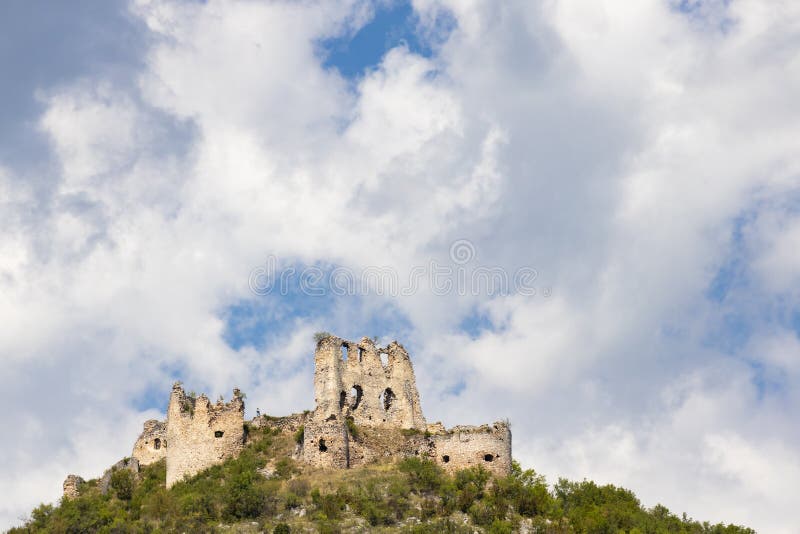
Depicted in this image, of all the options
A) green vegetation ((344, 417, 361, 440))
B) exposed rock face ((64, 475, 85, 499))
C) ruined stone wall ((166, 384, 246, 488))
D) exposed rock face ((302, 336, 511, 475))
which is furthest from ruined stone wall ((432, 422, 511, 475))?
exposed rock face ((64, 475, 85, 499))

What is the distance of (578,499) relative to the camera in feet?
237

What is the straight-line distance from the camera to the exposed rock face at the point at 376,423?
7219 cm

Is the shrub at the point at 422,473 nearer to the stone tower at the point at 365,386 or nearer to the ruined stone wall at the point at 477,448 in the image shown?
the ruined stone wall at the point at 477,448

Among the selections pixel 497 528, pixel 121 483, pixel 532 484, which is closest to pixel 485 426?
pixel 532 484

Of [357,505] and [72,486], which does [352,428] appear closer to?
[357,505]

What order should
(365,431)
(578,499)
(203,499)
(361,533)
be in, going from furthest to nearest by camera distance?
(365,431), (578,499), (203,499), (361,533)

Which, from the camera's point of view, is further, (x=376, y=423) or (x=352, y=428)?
(x=376, y=423)

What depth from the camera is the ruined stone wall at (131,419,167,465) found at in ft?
260

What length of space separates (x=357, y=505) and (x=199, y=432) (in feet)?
48.0

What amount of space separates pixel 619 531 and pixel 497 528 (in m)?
8.05

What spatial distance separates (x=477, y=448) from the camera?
72062 mm

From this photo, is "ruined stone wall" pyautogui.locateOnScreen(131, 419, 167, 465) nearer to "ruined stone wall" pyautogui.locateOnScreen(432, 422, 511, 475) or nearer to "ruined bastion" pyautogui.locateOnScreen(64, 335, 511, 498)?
"ruined bastion" pyautogui.locateOnScreen(64, 335, 511, 498)

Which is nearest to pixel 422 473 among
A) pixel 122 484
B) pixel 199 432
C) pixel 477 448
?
pixel 477 448

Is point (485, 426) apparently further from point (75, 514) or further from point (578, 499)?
point (75, 514)
